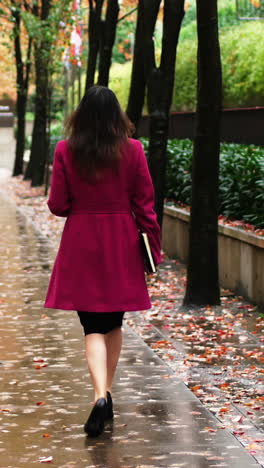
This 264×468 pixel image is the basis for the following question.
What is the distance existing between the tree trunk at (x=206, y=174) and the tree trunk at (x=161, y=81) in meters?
2.01

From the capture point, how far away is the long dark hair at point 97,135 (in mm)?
6059

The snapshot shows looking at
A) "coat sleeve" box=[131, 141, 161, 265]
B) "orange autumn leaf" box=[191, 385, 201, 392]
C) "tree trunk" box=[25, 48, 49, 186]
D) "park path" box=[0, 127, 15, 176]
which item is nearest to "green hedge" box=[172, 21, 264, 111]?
"tree trunk" box=[25, 48, 49, 186]

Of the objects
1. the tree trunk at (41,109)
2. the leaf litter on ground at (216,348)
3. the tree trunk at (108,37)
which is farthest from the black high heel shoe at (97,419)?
the tree trunk at (41,109)

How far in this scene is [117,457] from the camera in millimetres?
5594

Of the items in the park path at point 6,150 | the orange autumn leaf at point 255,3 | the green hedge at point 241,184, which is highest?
the orange autumn leaf at point 255,3

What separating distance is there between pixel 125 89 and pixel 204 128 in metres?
20.9

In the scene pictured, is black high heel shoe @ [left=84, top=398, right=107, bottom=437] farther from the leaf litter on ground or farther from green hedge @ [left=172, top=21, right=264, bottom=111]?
green hedge @ [left=172, top=21, right=264, bottom=111]

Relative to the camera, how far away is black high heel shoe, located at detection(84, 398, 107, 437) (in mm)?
5898

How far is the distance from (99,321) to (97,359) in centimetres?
22

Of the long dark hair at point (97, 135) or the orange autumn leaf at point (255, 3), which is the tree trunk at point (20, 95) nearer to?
the orange autumn leaf at point (255, 3)

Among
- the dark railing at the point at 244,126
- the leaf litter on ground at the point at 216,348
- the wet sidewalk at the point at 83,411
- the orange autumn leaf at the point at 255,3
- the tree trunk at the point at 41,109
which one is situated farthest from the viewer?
the tree trunk at the point at 41,109

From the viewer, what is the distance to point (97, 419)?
Result: 590 centimetres

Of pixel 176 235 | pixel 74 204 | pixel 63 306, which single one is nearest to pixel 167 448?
pixel 63 306

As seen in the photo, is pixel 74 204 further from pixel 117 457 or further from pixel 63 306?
pixel 117 457
